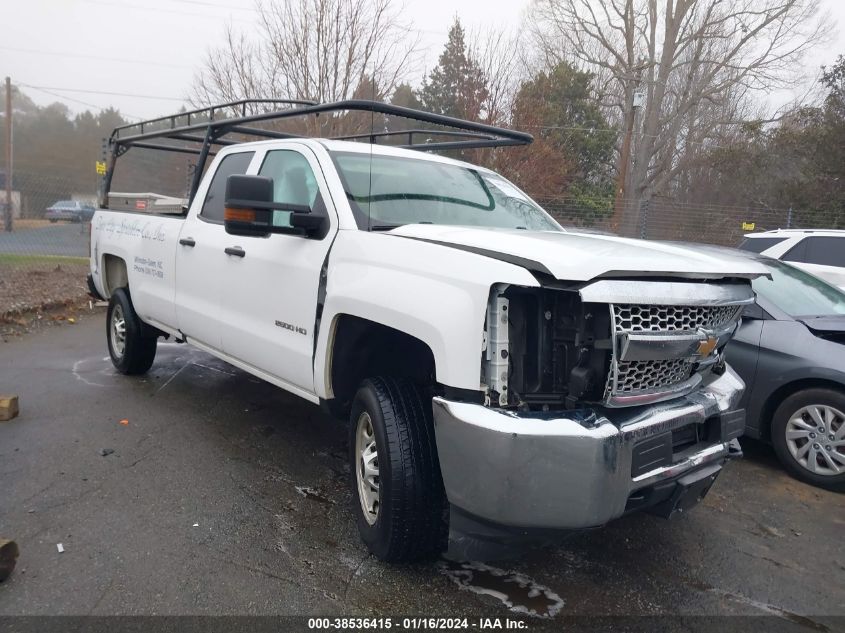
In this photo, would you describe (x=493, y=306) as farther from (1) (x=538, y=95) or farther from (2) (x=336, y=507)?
(1) (x=538, y=95)

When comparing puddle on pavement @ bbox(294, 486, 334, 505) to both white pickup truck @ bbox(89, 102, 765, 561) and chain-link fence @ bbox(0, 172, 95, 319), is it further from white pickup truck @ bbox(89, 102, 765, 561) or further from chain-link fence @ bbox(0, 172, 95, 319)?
chain-link fence @ bbox(0, 172, 95, 319)

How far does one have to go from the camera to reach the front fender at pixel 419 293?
8.00ft

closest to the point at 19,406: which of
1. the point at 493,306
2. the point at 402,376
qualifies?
the point at 402,376

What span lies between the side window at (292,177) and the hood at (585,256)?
0.84 m

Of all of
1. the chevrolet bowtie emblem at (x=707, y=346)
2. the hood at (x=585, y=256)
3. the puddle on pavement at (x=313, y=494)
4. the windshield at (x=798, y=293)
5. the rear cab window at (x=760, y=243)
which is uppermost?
the rear cab window at (x=760, y=243)

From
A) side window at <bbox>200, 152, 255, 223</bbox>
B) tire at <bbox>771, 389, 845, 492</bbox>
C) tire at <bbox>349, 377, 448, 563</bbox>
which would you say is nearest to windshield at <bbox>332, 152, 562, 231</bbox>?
tire at <bbox>349, 377, 448, 563</bbox>

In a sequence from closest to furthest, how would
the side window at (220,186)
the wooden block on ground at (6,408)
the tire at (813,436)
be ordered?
the tire at (813,436)
the side window at (220,186)
the wooden block on ground at (6,408)

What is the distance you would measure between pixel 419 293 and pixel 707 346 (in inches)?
49.3

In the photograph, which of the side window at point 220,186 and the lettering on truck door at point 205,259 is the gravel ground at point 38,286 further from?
the side window at point 220,186

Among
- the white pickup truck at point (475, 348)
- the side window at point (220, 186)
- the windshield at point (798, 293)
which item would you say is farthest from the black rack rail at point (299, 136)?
the windshield at point (798, 293)

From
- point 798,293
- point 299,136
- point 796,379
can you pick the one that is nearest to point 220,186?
point 299,136

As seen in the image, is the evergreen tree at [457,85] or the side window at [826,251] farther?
the evergreen tree at [457,85]

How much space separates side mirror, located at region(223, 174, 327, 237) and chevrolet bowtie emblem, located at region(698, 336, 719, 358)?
1940 mm

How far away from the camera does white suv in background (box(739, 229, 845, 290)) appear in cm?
811
